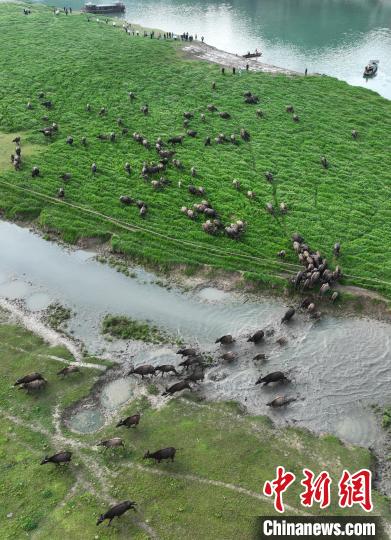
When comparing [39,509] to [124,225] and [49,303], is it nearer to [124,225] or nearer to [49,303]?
[49,303]

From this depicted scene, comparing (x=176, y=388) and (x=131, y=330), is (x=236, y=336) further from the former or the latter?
(x=131, y=330)

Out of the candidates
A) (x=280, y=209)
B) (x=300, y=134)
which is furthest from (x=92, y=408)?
(x=300, y=134)

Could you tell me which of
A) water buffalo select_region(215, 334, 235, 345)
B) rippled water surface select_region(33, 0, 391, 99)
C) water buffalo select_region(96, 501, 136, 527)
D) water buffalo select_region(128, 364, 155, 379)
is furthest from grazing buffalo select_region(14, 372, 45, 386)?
rippled water surface select_region(33, 0, 391, 99)

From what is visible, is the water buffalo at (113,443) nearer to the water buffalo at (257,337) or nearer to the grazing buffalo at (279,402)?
the grazing buffalo at (279,402)

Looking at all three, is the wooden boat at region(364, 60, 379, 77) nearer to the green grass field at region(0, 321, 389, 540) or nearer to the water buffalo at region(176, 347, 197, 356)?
the water buffalo at region(176, 347, 197, 356)

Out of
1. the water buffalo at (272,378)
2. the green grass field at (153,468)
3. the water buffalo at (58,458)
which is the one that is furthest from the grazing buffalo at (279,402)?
the water buffalo at (58,458)

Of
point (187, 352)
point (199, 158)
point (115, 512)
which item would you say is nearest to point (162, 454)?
point (115, 512)
